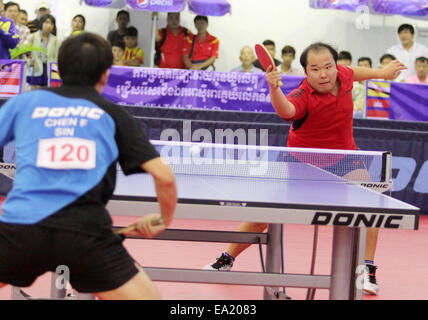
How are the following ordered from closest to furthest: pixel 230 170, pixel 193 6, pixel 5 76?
pixel 230 170 < pixel 5 76 < pixel 193 6

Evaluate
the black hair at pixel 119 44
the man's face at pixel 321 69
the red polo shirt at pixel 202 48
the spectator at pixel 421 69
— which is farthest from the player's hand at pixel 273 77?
the black hair at pixel 119 44

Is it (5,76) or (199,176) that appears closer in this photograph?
(199,176)

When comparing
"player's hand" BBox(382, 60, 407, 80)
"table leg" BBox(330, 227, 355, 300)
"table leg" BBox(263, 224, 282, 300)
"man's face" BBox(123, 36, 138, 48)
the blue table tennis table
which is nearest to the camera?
the blue table tennis table

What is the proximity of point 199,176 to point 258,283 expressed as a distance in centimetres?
68

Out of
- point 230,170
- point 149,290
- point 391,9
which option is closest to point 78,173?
point 149,290

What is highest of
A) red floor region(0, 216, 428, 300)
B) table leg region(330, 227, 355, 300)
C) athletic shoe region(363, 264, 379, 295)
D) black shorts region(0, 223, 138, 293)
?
black shorts region(0, 223, 138, 293)

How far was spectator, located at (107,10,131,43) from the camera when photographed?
11.8m

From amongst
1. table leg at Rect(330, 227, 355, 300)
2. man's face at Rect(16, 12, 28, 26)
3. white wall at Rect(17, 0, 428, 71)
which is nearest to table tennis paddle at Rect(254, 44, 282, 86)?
table leg at Rect(330, 227, 355, 300)

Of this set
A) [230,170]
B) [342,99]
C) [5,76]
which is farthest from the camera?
[5,76]

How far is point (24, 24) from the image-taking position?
11.0 meters

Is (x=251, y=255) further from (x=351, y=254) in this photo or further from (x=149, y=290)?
(x=149, y=290)

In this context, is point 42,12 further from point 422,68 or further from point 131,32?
point 422,68

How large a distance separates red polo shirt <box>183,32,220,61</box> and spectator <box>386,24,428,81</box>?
2.95m

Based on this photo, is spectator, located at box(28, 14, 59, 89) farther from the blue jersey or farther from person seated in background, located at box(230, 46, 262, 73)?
the blue jersey
